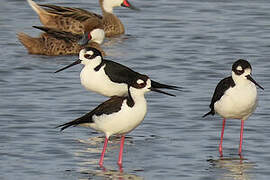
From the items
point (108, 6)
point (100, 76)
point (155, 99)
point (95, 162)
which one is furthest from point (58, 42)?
point (95, 162)

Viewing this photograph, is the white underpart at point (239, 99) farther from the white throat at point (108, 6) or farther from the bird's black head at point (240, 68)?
the white throat at point (108, 6)

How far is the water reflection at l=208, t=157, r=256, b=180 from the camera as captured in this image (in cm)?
1129

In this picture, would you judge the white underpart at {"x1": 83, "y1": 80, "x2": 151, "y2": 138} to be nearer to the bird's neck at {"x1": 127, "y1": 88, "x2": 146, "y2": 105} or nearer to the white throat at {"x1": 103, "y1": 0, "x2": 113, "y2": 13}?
the bird's neck at {"x1": 127, "y1": 88, "x2": 146, "y2": 105}

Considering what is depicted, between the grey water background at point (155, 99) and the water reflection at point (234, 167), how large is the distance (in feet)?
0.04

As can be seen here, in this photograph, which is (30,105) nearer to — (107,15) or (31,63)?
(31,63)

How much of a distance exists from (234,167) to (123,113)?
5.05 feet

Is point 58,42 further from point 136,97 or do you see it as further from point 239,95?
point 136,97

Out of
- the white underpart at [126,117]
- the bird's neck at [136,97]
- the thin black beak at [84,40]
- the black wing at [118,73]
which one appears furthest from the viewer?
the thin black beak at [84,40]

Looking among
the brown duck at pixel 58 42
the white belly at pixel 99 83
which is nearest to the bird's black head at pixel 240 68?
the white belly at pixel 99 83

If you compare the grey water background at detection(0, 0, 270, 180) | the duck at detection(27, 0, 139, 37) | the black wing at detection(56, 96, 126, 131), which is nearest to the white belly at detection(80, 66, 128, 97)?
the grey water background at detection(0, 0, 270, 180)

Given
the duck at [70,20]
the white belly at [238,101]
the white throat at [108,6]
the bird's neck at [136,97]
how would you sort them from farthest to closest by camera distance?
the white throat at [108,6]
the duck at [70,20]
the white belly at [238,101]
the bird's neck at [136,97]

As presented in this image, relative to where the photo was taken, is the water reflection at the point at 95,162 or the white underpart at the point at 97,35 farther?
the white underpart at the point at 97,35

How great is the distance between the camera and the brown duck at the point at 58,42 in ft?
61.6

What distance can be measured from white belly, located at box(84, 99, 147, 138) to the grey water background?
1.57ft
